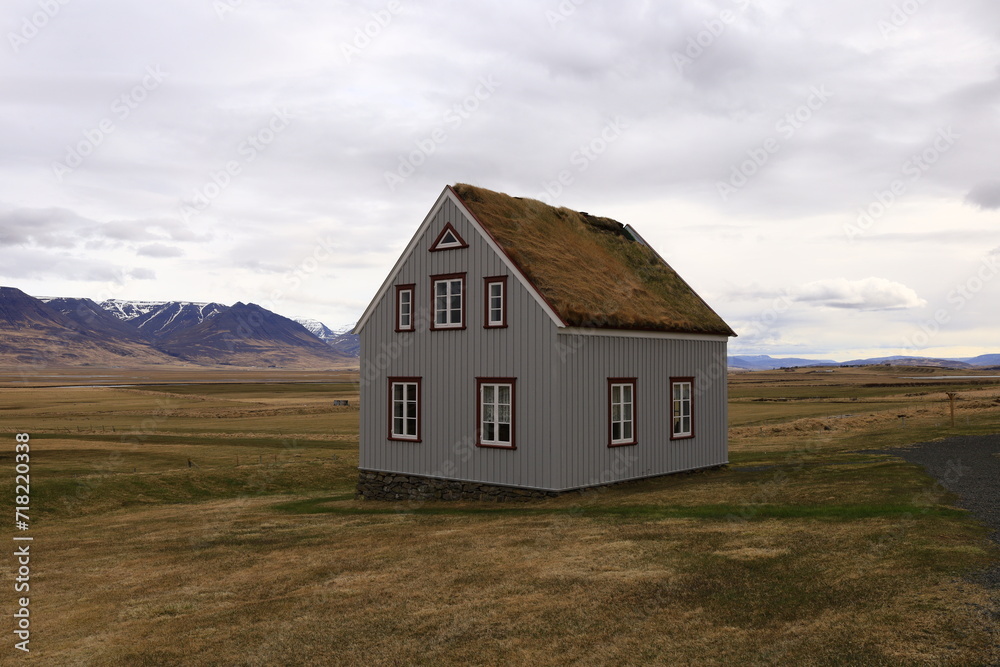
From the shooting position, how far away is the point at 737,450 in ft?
118

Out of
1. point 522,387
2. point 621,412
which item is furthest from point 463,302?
point 621,412

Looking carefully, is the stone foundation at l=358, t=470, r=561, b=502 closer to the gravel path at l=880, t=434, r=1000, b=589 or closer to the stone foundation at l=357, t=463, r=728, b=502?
the stone foundation at l=357, t=463, r=728, b=502

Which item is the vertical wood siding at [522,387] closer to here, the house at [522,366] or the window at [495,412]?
the house at [522,366]

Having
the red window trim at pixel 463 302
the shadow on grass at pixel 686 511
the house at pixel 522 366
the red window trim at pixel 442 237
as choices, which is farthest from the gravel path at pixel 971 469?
the red window trim at pixel 442 237

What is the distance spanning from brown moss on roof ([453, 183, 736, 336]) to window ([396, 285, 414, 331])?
12.5 ft

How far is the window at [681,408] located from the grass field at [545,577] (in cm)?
155

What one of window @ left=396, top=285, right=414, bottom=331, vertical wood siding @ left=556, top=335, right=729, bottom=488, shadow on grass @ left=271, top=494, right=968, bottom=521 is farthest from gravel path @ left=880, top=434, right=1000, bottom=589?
window @ left=396, top=285, right=414, bottom=331

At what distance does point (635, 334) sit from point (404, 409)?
26.6 ft

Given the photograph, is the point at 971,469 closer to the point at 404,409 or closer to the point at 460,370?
the point at 460,370

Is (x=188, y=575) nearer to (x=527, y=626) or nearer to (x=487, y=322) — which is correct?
(x=527, y=626)

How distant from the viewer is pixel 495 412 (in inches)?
953

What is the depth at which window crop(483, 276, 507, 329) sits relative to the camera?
24.1 metres

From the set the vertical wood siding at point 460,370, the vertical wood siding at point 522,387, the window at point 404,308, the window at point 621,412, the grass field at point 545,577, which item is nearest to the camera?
the grass field at point 545,577

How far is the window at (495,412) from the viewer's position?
2383 cm
